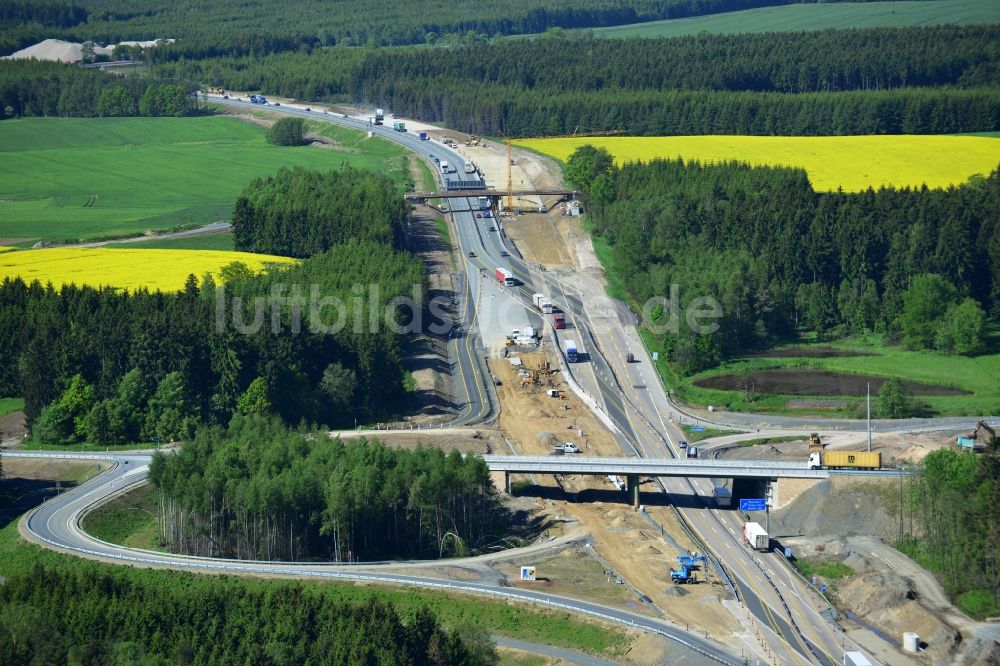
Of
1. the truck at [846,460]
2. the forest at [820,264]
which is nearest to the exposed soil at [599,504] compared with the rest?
the truck at [846,460]

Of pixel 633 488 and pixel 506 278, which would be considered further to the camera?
pixel 506 278

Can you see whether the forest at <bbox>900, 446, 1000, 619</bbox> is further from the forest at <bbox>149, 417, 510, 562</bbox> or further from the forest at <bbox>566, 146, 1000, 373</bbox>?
the forest at <bbox>566, 146, 1000, 373</bbox>

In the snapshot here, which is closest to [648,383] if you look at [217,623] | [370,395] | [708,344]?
[708,344]

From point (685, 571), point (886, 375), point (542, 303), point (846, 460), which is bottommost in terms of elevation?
point (685, 571)

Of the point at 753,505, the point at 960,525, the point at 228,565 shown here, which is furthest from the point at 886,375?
the point at 228,565

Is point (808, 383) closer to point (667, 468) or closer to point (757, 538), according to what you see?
point (667, 468)

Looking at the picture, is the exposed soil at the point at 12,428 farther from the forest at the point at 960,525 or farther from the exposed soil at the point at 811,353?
the forest at the point at 960,525

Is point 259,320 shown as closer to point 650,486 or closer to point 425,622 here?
point 650,486

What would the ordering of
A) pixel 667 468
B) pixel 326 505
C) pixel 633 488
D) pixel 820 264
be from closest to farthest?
pixel 326 505, pixel 667 468, pixel 633 488, pixel 820 264
